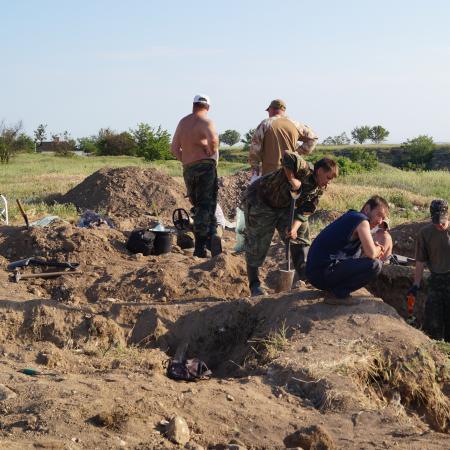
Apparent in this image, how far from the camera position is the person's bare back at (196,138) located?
8.37 metres

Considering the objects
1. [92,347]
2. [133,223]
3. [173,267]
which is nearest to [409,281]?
[173,267]

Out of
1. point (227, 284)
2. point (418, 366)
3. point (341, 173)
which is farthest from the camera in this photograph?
point (341, 173)

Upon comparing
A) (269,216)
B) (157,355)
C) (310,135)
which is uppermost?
(310,135)

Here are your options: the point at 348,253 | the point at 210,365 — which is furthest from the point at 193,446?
the point at 348,253

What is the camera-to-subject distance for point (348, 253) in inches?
230

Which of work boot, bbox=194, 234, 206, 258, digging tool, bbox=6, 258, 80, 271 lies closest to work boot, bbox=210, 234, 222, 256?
work boot, bbox=194, 234, 206, 258

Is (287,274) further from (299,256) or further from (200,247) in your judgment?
(200,247)

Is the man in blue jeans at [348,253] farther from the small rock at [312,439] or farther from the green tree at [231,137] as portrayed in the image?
the green tree at [231,137]

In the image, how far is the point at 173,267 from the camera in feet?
25.7

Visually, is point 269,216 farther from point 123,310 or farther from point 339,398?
point 339,398

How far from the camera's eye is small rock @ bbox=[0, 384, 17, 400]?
13.8ft

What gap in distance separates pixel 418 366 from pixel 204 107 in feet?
13.8

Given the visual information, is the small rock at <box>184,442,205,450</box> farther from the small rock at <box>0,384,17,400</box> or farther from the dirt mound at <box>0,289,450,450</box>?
the small rock at <box>0,384,17,400</box>

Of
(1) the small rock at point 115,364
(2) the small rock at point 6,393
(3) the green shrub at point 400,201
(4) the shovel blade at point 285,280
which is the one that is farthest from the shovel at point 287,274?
(3) the green shrub at point 400,201
